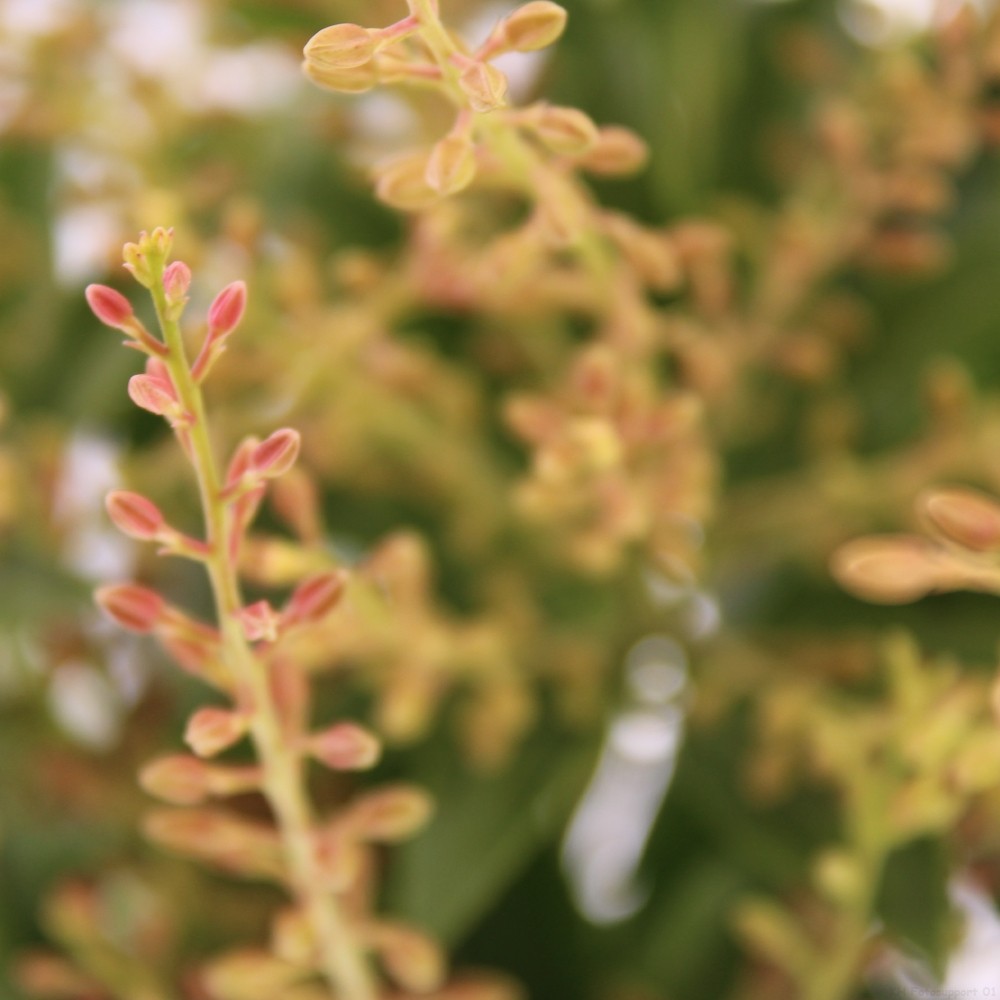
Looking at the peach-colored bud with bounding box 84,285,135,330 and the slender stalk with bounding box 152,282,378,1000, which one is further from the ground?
the peach-colored bud with bounding box 84,285,135,330

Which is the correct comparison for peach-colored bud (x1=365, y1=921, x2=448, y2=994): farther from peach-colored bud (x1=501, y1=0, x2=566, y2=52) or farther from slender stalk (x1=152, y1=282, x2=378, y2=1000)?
peach-colored bud (x1=501, y1=0, x2=566, y2=52)

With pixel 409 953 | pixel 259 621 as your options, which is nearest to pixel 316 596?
pixel 259 621

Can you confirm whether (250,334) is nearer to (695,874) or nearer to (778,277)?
(778,277)

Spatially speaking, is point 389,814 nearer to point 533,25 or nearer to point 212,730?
point 212,730

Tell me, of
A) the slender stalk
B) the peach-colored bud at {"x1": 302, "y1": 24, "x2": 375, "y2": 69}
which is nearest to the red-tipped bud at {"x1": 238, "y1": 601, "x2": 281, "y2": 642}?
the slender stalk

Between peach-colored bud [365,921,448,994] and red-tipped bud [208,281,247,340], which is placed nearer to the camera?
red-tipped bud [208,281,247,340]

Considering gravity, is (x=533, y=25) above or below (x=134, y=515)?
above
